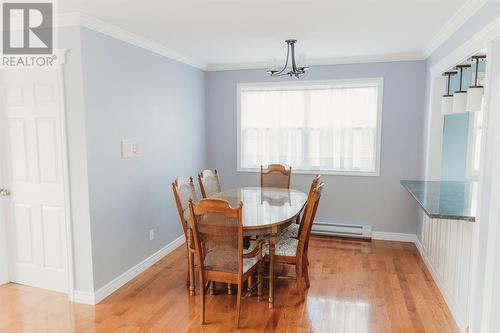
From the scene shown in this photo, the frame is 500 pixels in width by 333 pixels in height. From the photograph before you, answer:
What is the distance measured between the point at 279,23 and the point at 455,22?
1524mm

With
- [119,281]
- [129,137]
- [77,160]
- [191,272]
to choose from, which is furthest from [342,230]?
[77,160]

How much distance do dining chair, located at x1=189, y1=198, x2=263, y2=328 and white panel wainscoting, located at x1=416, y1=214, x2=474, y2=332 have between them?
61.7 inches

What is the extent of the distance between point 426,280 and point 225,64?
12.6 feet

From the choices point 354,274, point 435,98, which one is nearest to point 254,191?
point 354,274

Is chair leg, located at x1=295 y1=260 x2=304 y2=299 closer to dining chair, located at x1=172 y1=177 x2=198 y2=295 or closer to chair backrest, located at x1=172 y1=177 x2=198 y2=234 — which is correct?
dining chair, located at x1=172 y1=177 x2=198 y2=295

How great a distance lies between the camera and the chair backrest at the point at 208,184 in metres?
3.91

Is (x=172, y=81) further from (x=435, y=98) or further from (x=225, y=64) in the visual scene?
(x=435, y=98)

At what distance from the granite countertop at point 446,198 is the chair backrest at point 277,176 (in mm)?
1431

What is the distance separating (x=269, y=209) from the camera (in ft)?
10.6

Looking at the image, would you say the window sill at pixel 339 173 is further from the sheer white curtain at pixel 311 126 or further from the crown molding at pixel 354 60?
the crown molding at pixel 354 60

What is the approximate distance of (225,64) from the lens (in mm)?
5133

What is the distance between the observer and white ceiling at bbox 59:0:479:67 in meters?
2.62

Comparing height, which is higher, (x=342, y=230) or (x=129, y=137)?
(x=129, y=137)

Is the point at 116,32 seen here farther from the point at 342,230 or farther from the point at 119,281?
the point at 342,230
